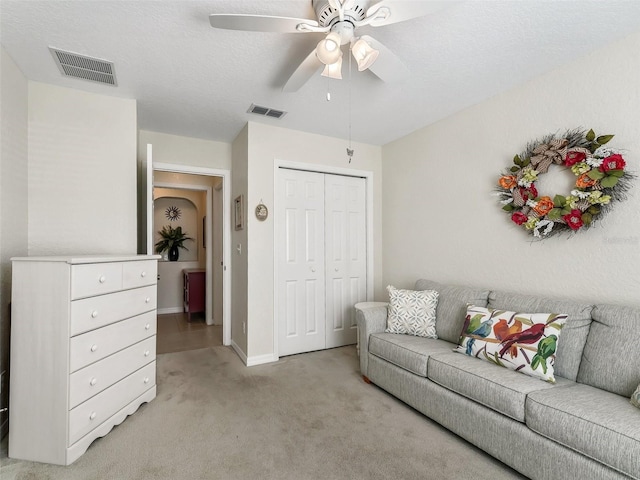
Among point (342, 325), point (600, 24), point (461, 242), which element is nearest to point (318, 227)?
point (342, 325)

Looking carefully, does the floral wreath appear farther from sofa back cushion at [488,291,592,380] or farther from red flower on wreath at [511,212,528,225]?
sofa back cushion at [488,291,592,380]

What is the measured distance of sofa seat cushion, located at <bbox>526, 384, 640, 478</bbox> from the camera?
126 centimetres

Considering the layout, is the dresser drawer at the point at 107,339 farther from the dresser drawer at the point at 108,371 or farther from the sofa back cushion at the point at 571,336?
the sofa back cushion at the point at 571,336

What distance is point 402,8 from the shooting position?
4.46ft

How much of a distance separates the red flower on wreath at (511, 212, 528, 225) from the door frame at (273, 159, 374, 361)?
1724 millimetres

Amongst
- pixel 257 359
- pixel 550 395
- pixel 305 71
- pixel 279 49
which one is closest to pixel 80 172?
pixel 279 49

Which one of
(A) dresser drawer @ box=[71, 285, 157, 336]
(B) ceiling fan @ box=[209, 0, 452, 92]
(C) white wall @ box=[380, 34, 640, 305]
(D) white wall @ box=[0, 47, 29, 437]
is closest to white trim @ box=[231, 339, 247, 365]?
(A) dresser drawer @ box=[71, 285, 157, 336]

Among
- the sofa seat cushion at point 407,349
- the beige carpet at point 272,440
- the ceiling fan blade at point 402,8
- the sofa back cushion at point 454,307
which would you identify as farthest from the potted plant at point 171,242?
the ceiling fan blade at point 402,8

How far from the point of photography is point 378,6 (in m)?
1.40

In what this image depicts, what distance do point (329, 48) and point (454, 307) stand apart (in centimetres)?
212

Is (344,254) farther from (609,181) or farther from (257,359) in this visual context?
(609,181)

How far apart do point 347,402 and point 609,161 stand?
2.37 meters

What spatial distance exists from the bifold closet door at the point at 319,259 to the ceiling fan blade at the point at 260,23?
1.95 metres

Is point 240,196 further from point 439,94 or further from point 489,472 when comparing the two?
point 489,472
